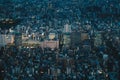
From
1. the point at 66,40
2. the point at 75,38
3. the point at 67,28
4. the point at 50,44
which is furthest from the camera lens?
the point at 67,28

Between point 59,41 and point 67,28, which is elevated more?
point 67,28

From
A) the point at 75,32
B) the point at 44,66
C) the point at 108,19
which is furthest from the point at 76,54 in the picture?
the point at 108,19

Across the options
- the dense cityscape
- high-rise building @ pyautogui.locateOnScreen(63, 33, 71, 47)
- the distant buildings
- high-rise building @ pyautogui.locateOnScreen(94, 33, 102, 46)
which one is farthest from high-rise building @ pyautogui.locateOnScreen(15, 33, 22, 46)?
high-rise building @ pyautogui.locateOnScreen(94, 33, 102, 46)

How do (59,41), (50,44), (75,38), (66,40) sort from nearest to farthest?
(50,44)
(59,41)
(66,40)
(75,38)

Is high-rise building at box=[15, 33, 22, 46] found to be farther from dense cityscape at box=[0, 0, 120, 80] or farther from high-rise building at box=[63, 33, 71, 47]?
high-rise building at box=[63, 33, 71, 47]

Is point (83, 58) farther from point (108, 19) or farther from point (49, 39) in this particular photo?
point (108, 19)

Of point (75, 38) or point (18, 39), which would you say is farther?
point (75, 38)

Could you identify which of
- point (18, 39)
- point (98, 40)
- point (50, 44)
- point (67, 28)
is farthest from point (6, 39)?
point (67, 28)

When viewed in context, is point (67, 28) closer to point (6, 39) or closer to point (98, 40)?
point (98, 40)
